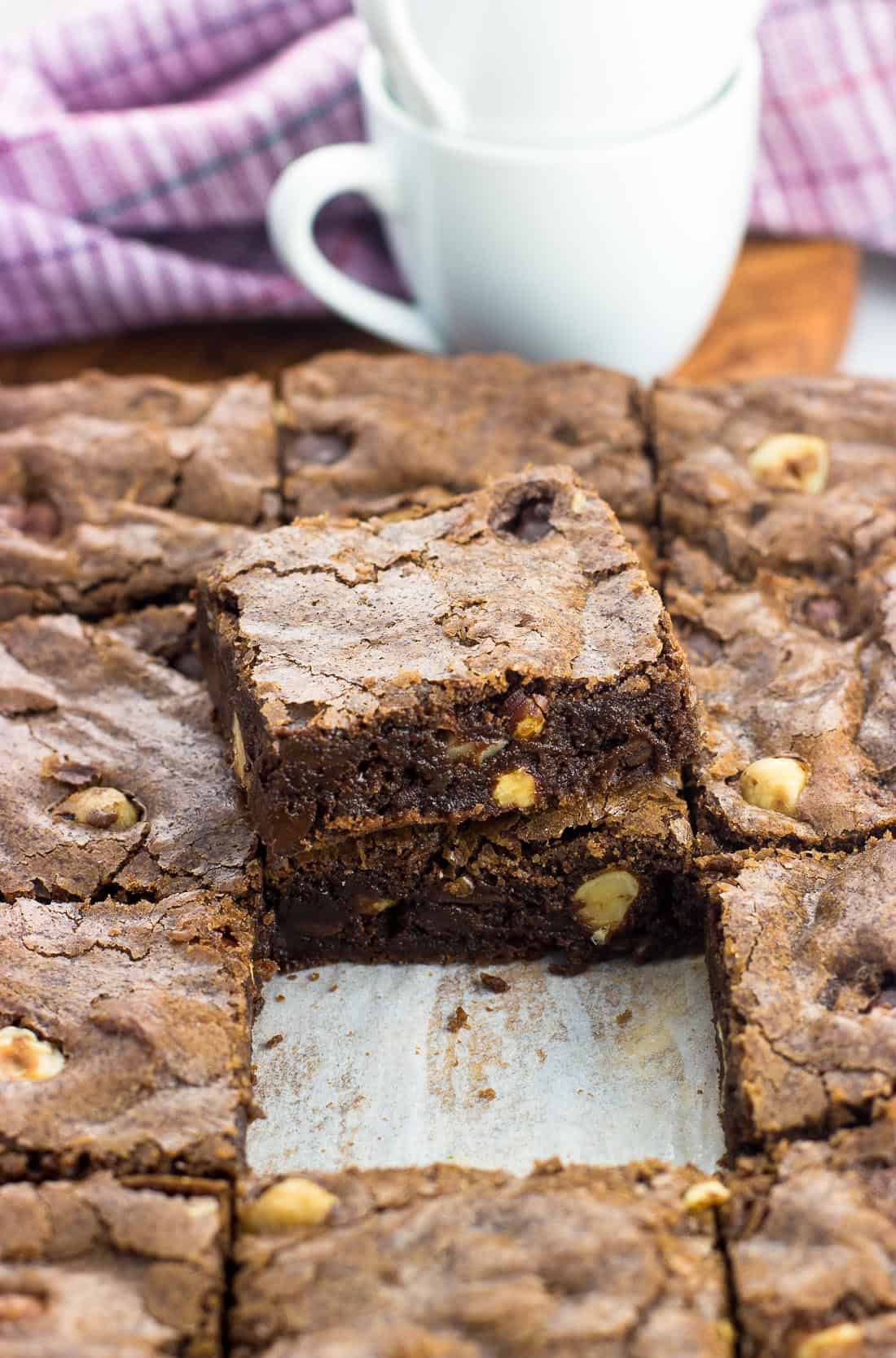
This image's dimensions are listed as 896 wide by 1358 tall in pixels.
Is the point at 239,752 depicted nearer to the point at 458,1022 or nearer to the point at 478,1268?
the point at 458,1022

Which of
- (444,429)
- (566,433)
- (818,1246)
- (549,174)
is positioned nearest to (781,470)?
(566,433)

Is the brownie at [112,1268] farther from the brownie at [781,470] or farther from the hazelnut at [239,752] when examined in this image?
the brownie at [781,470]

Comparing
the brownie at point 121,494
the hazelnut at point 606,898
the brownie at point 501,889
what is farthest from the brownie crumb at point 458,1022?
the brownie at point 121,494

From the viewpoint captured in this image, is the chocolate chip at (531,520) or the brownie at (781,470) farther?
the brownie at (781,470)

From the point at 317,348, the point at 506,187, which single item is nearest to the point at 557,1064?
the point at 506,187

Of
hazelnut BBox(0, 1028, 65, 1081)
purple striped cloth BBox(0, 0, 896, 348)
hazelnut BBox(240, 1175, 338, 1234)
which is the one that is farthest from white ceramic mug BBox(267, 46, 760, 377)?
hazelnut BBox(240, 1175, 338, 1234)

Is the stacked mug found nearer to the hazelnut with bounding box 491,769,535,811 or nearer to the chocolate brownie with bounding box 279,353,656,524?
the chocolate brownie with bounding box 279,353,656,524

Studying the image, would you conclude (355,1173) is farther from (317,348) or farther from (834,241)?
(834,241)
